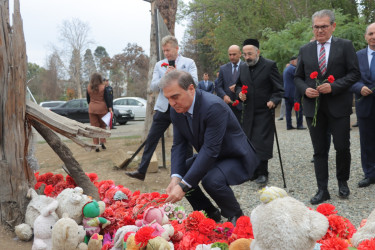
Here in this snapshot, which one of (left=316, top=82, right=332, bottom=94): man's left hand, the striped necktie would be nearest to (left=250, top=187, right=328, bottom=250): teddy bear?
(left=316, top=82, right=332, bottom=94): man's left hand

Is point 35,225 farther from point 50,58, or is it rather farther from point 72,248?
point 50,58

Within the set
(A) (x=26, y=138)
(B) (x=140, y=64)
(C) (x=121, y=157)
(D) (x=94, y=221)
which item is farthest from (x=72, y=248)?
(B) (x=140, y=64)

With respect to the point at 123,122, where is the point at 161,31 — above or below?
above

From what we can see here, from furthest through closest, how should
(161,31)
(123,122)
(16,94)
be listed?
(123,122), (161,31), (16,94)

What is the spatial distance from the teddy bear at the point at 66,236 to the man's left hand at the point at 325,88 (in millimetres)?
2821

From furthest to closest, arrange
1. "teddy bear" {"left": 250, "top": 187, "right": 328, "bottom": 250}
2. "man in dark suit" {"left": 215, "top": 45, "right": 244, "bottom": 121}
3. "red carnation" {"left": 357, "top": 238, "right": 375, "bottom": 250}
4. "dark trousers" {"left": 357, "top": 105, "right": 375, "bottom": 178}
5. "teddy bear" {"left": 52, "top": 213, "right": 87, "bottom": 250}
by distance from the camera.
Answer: "man in dark suit" {"left": 215, "top": 45, "right": 244, "bottom": 121}
"dark trousers" {"left": 357, "top": 105, "right": 375, "bottom": 178}
"teddy bear" {"left": 52, "top": 213, "right": 87, "bottom": 250}
"red carnation" {"left": 357, "top": 238, "right": 375, "bottom": 250}
"teddy bear" {"left": 250, "top": 187, "right": 328, "bottom": 250}

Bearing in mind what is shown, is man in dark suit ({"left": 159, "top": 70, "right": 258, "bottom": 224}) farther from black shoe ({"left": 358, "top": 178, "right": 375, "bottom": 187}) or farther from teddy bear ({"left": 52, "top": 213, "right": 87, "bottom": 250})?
black shoe ({"left": 358, "top": 178, "right": 375, "bottom": 187})

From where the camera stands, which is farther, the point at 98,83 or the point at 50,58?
the point at 50,58

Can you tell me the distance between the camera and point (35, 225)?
9.05 feet

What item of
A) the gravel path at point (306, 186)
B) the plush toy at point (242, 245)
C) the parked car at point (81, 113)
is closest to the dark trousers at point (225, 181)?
the plush toy at point (242, 245)

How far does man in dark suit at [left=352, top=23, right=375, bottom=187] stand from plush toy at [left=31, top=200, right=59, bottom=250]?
Result: 3.76 metres

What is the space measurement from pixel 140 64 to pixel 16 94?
4212 cm

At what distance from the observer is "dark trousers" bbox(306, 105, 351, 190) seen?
3.92m

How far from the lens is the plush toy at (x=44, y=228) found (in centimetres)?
267
